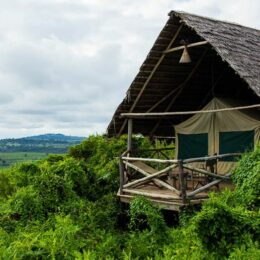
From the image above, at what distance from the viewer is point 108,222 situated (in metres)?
Answer: 12.3

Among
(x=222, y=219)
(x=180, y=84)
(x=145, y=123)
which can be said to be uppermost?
(x=180, y=84)

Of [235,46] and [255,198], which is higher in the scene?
[235,46]

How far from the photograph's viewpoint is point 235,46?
1116cm

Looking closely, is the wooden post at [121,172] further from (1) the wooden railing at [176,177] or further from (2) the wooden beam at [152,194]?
(2) the wooden beam at [152,194]

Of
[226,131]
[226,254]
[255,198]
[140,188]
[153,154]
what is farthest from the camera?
[153,154]

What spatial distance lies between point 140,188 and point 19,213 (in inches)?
128

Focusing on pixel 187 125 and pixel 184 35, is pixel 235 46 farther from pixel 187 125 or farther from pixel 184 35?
pixel 187 125

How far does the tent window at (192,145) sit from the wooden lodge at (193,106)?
27 millimetres

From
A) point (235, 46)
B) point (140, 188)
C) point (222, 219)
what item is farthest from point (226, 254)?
point (235, 46)

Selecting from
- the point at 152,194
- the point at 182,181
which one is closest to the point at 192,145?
the point at 152,194

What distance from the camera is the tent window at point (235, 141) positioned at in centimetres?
1220

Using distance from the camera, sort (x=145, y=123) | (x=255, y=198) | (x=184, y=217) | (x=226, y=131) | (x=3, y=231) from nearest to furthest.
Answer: (x=255, y=198) < (x=184, y=217) < (x=3, y=231) < (x=226, y=131) < (x=145, y=123)

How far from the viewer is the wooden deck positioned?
9.86 m

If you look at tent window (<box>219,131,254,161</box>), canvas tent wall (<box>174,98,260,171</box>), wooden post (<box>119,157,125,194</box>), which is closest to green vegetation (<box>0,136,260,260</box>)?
wooden post (<box>119,157,125,194</box>)
